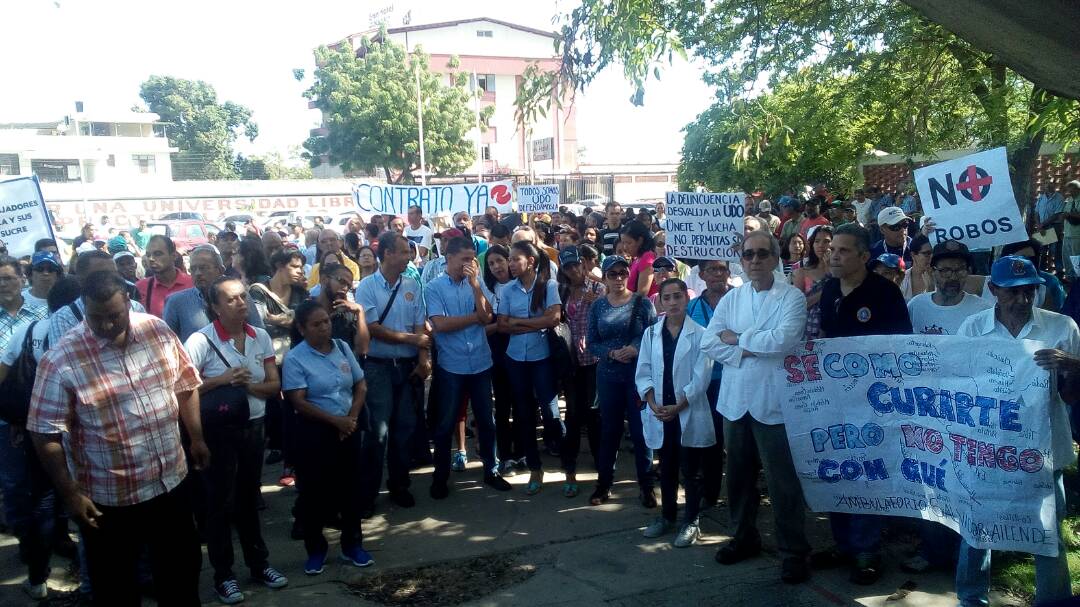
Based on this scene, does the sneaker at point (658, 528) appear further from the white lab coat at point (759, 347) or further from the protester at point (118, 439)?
the protester at point (118, 439)

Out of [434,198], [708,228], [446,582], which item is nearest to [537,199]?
[434,198]

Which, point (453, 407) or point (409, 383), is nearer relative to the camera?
point (409, 383)

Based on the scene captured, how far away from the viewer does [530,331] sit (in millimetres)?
6941

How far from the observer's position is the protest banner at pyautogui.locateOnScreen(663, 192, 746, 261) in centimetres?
777

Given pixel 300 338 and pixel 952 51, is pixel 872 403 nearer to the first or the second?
pixel 300 338

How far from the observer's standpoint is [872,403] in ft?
16.5

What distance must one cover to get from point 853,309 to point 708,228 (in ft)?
8.66

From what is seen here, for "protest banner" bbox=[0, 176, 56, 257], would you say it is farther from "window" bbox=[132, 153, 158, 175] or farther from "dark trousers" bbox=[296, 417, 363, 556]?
"window" bbox=[132, 153, 158, 175]

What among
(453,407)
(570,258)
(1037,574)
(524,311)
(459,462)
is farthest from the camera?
(459,462)

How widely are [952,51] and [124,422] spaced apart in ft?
30.9

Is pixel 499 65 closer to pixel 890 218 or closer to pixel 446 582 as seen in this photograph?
pixel 890 218

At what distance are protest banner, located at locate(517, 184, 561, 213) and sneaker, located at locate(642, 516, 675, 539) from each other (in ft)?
35.5

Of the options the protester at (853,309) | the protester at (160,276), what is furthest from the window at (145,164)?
the protester at (853,309)

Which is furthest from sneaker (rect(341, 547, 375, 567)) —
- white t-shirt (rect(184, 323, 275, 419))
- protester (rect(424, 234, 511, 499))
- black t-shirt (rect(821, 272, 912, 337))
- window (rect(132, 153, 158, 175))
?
window (rect(132, 153, 158, 175))
